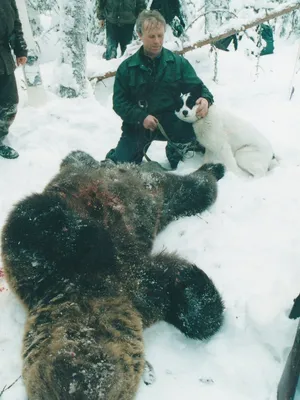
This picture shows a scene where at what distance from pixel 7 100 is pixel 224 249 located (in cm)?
318

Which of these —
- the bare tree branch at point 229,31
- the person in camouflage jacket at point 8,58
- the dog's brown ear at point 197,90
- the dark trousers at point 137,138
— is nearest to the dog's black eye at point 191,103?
the dog's brown ear at point 197,90

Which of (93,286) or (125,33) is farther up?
(93,286)

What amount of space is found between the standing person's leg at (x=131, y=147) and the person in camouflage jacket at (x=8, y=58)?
1.27m

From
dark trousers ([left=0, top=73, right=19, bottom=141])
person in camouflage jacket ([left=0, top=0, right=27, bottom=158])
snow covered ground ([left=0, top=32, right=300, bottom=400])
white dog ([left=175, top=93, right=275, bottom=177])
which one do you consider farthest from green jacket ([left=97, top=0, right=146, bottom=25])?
white dog ([left=175, top=93, right=275, bottom=177])

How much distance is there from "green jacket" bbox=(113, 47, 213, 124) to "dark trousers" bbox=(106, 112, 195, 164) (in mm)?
201

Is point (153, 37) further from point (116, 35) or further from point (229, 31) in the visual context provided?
point (116, 35)

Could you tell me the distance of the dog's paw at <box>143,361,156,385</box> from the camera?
2.29 meters

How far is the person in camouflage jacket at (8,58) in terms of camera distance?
4.38 metres

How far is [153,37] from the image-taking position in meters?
4.26

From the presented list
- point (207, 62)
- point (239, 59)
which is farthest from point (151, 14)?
point (239, 59)

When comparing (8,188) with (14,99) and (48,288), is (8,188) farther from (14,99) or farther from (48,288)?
(48,288)

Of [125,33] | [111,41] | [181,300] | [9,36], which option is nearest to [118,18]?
[125,33]

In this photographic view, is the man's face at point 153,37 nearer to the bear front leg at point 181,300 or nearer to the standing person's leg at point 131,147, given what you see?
the standing person's leg at point 131,147

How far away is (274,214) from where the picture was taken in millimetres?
3703
